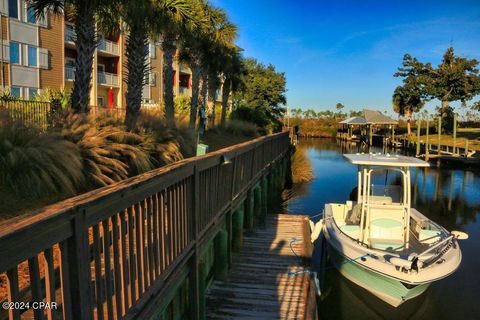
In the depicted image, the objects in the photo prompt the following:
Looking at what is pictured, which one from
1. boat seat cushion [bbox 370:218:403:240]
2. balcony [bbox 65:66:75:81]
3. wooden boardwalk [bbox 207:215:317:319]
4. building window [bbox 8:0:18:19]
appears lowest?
wooden boardwalk [bbox 207:215:317:319]

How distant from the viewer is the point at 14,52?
2286 centimetres

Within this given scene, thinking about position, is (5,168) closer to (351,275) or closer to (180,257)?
(180,257)

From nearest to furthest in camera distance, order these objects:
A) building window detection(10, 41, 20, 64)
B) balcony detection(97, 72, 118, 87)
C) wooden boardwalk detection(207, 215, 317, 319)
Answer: wooden boardwalk detection(207, 215, 317, 319) < building window detection(10, 41, 20, 64) < balcony detection(97, 72, 118, 87)

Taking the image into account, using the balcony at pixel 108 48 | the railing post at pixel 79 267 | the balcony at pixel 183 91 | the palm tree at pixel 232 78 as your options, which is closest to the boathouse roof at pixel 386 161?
the railing post at pixel 79 267

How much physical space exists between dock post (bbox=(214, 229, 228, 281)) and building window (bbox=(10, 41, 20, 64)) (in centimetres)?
2103

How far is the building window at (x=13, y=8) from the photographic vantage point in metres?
22.4

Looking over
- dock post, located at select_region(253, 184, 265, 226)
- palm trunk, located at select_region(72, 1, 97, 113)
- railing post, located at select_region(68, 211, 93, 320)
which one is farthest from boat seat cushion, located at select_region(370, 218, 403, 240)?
railing post, located at select_region(68, 211, 93, 320)

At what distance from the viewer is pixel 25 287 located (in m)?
3.64

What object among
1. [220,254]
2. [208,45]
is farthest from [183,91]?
[220,254]

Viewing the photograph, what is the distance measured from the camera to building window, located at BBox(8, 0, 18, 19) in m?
22.4

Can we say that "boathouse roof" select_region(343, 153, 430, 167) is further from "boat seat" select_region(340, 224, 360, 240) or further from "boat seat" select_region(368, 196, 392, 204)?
"boat seat" select_region(340, 224, 360, 240)

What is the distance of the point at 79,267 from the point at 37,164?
14.5 ft

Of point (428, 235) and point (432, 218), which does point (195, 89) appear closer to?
point (432, 218)

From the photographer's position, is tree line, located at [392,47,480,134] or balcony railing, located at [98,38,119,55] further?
tree line, located at [392,47,480,134]
